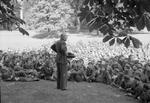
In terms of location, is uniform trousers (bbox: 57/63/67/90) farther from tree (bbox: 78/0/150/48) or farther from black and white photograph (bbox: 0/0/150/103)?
tree (bbox: 78/0/150/48)

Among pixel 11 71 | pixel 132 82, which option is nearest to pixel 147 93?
pixel 132 82

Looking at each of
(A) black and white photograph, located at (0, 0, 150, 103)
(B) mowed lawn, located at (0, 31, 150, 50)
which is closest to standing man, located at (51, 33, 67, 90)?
(A) black and white photograph, located at (0, 0, 150, 103)

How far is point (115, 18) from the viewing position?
3342 mm

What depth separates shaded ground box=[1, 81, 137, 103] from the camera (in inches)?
279

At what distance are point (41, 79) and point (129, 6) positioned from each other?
24.2 ft

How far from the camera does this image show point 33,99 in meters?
7.11

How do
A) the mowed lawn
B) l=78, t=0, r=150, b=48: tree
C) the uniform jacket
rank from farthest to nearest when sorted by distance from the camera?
the mowed lawn
the uniform jacket
l=78, t=0, r=150, b=48: tree

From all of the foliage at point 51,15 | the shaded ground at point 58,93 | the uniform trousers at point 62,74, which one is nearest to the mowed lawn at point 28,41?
the foliage at point 51,15

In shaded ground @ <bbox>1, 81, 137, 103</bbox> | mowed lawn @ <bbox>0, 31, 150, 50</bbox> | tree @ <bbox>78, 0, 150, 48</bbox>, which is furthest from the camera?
mowed lawn @ <bbox>0, 31, 150, 50</bbox>

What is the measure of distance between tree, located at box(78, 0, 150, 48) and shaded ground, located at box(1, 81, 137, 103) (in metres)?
4.07

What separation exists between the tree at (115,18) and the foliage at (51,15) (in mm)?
24290

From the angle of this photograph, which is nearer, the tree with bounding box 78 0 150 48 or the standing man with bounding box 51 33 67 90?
the tree with bounding box 78 0 150 48

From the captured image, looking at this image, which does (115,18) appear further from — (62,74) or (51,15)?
(51,15)

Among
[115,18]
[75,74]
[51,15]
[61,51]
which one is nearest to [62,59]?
[61,51]
